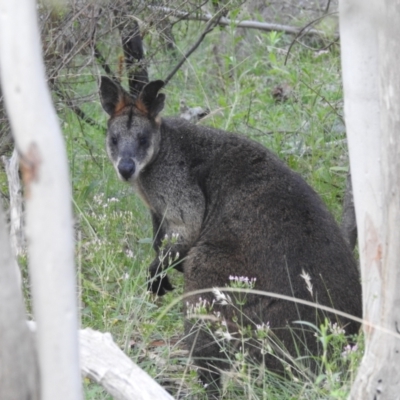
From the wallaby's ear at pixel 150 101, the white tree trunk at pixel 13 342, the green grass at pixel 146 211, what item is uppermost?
the white tree trunk at pixel 13 342

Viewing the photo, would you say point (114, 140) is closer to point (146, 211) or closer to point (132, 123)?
point (132, 123)

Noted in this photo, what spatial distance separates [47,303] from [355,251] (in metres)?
4.02

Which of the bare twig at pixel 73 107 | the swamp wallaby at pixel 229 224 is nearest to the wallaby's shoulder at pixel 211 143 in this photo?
the swamp wallaby at pixel 229 224

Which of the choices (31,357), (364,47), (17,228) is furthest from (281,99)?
(31,357)

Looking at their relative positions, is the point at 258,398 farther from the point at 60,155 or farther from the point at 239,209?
the point at 60,155

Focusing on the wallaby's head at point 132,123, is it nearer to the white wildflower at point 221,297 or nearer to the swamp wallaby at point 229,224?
the swamp wallaby at point 229,224

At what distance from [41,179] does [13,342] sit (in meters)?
0.45

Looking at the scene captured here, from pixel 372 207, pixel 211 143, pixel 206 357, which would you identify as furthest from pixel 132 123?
pixel 372 207

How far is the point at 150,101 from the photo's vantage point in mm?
5711

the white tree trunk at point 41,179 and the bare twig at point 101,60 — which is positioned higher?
the white tree trunk at point 41,179

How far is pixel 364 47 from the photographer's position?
3.05m

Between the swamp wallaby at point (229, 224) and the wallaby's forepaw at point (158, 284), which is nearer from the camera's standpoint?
the swamp wallaby at point (229, 224)

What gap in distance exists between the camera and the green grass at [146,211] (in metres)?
4.32

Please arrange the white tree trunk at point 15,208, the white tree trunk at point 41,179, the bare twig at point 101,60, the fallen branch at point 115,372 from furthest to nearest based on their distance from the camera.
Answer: the bare twig at point 101,60 → the white tree trunk at point 15,208 → the fallen branch at point 115,372 → the white tree trunk at point 41,179
